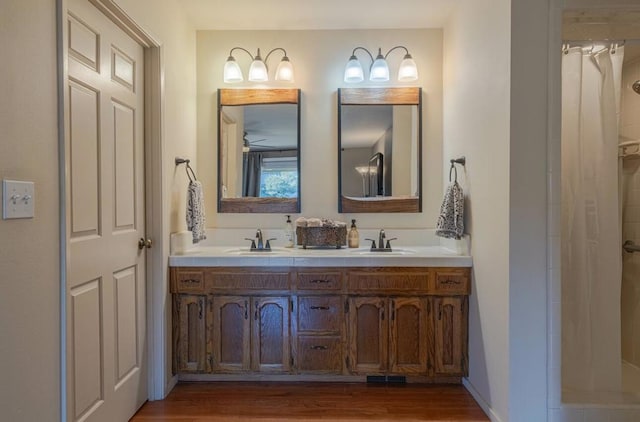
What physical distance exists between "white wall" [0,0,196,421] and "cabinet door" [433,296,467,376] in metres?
1.93

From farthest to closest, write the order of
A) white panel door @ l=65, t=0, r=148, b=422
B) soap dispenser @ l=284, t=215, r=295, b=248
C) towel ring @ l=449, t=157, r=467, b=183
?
soap dispenser @ l=284, t=215, r=295, b=248
towel ring @ l=449, t=157, r=467, b=183
white panel door @ l=65, t=0, r=148, b=422

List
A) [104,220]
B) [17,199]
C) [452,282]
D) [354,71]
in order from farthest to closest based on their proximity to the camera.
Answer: [354,71] → [452,282] → [104,220] → [17,199]

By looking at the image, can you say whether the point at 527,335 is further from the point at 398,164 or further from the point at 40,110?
the point at 40,110

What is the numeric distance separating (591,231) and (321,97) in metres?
1.92

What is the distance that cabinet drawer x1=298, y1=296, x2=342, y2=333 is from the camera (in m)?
2.39

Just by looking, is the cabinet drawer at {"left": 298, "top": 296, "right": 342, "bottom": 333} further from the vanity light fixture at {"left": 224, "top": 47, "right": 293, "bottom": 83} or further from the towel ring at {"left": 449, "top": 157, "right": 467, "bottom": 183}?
the vanity light fixture at {"left": 224, "top": 47, "right": 293, "bottom": 83}

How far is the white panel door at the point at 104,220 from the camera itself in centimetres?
157

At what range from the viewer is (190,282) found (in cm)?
239

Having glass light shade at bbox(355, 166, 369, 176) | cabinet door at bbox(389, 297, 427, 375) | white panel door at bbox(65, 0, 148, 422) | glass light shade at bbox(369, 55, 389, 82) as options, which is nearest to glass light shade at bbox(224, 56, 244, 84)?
white panel door at bbox(65, 0, 148, 422)

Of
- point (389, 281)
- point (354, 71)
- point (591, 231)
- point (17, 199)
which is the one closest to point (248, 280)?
point (389, 281)

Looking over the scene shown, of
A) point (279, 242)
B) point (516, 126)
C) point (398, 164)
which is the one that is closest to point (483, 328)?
point (516, 126)

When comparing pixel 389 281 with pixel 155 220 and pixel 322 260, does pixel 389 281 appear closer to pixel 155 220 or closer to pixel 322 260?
pixel 322 260

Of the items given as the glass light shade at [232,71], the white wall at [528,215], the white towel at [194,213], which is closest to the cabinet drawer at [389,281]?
the white wall at [528,215]

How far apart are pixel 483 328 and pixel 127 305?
1911 mm
